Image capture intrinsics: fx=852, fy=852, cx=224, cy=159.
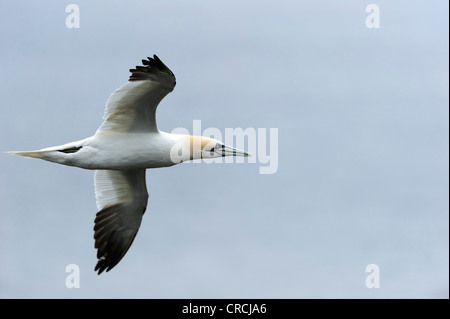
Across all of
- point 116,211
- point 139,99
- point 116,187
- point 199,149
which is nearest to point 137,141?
point 139,99

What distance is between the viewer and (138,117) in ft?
51.8

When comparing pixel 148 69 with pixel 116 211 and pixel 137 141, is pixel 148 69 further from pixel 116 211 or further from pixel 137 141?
pixel 116 211

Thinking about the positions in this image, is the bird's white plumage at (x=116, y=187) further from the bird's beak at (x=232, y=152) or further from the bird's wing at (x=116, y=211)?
the bird's beak at (x=232, y=152)

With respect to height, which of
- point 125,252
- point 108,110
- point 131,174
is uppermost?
point 108,110

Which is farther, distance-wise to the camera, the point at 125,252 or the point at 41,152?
the point at 125,252

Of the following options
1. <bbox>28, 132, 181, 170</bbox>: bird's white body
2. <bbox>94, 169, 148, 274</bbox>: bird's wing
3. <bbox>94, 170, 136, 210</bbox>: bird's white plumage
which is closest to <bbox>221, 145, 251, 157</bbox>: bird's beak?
<bbox>28, 132, 181, 170</bbox>: bird's white body

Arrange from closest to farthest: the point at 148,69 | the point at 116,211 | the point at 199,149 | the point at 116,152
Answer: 1. the point at 148,69
2. the point at 116,152
3. the point at 199,149
4. the point at 116,211

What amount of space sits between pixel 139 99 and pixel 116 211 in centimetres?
299

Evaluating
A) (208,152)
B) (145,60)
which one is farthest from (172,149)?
(145,60)

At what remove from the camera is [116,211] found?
17.4 metres

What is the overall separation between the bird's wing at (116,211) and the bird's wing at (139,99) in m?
1.79

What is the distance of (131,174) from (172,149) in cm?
189

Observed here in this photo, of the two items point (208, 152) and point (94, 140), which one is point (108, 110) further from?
point (208, 152)

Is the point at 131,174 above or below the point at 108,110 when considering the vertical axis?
below
